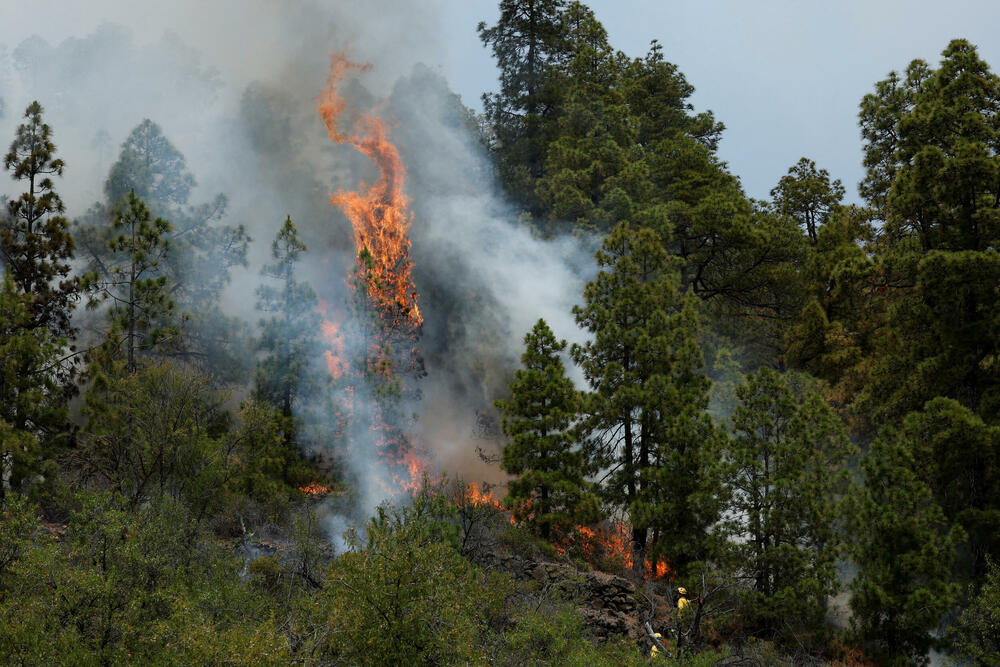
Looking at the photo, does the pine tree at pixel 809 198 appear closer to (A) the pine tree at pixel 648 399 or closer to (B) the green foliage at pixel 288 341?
(A) the pine tree at pixel 648 399

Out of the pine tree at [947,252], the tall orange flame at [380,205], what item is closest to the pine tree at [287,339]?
the tall orange flame at [380,205]

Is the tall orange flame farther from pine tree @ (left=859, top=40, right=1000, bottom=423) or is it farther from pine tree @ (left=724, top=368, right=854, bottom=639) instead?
pine tree @ (left=859, top=40, right=1000, bottom=423)

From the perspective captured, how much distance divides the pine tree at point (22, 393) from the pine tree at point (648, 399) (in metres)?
14.8

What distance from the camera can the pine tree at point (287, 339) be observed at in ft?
96.5

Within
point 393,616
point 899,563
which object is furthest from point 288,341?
point 899,563

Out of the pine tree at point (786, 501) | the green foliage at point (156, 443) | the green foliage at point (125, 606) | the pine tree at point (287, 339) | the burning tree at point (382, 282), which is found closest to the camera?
the green foliage at point (125, 606)

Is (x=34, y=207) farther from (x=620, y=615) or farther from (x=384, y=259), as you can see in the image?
(x=620, y=615)

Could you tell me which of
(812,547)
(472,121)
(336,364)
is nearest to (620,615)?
(812,547)

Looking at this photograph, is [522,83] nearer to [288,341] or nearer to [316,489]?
[288,341]

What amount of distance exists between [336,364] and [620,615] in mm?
15060

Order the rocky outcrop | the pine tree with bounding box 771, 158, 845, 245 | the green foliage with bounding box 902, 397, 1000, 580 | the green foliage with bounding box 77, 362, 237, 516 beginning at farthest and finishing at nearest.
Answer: the pine tree with bounding box 771, 158, 845, 245, the green foliage with bounding box 77, 362, 237, 516, the green foliage with bounding box 902, 397, 1000, 580, the rocky outcrop

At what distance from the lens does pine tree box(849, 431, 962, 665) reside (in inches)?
683

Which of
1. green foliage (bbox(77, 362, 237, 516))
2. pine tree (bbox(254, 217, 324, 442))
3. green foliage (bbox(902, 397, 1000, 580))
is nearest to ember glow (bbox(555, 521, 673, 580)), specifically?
green foliage (bbox(902, 397, 1000, 580))

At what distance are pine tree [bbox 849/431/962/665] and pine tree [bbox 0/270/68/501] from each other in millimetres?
19981
